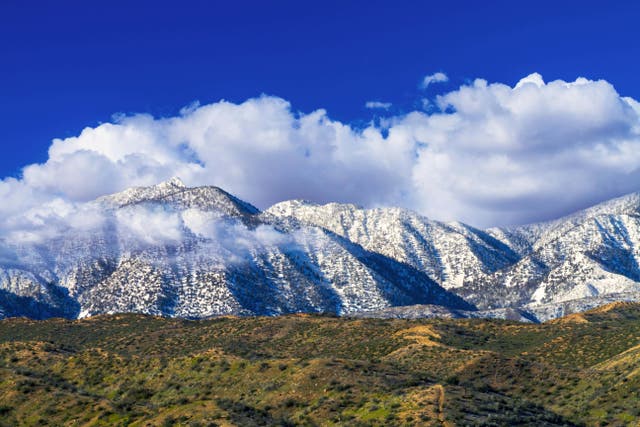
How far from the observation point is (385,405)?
78000mm

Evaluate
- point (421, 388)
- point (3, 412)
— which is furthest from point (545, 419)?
point (3, 412)

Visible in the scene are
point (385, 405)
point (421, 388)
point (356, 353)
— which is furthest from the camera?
point (356, 353)

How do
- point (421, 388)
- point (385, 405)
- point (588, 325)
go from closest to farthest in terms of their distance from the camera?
point (385, 405) < point (421, 388) < point (588, 325)

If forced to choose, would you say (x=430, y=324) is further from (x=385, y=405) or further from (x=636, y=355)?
(x=385, y=405)

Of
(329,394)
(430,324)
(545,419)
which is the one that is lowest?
(545,419)

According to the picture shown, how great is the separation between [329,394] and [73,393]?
3223cm

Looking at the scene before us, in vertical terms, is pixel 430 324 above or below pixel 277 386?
above

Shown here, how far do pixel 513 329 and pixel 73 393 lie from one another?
129842 millimetres

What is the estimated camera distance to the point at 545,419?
256ft

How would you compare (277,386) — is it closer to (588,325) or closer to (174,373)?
(174,373)

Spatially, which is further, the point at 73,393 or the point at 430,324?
the point at 430,324

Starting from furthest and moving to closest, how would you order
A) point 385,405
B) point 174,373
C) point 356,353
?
point 356,353 → point 174,373 → point 385,405

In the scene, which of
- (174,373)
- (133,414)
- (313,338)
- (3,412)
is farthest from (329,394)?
(313,338)

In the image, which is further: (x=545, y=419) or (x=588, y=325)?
(x=588, y=325)
